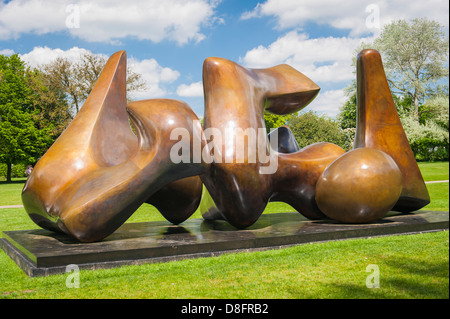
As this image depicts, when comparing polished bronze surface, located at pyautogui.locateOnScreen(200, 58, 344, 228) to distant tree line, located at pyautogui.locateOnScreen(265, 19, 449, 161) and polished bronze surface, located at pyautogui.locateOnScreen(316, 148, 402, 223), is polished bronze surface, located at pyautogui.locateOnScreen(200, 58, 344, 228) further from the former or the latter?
distant tree line, located at pyautogui.locateOnScreen(265, 19, 449, 161)

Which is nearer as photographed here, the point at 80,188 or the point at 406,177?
the point at 80,188

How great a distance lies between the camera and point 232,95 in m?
7.84

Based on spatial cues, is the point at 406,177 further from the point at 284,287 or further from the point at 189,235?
the point at 284,287

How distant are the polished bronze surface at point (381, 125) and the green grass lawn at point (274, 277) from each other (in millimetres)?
2537

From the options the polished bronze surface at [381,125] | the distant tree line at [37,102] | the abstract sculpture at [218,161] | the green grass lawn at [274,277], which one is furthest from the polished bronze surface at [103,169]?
the distant tree line at [37,102]

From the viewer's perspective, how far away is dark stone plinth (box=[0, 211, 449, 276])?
612cm

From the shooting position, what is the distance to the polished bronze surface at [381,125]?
956 centimetres

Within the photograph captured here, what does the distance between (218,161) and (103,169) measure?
6.25 ft

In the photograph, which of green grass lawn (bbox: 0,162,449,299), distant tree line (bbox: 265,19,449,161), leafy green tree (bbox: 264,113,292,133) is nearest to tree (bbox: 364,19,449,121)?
distant tree line (bbox: 265,19,449,161)
